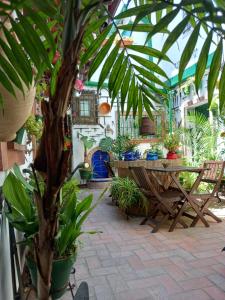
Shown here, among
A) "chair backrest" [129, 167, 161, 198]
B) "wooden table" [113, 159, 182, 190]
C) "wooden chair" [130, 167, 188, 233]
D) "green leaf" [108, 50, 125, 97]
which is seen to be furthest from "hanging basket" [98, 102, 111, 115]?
"green leaf" [108, 50, 125, 97]

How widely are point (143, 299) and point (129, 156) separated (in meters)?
3.09

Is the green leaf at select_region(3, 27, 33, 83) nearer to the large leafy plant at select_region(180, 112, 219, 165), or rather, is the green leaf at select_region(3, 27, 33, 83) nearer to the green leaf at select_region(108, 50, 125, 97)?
the green leaf at select_region(108, 50, 125, 97)

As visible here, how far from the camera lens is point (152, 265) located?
2375mm

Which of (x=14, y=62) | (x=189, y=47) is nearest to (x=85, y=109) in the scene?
(x=14, y=62)

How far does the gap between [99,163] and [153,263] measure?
579 cm

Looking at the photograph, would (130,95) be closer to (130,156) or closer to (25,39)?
(25,39)

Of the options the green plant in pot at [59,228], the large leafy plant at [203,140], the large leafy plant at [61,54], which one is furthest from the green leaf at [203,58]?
the large leafy plant at [203,140]

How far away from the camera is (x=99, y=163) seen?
8.12m

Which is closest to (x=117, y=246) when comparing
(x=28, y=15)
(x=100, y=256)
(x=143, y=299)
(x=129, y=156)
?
(x=100, y=256)

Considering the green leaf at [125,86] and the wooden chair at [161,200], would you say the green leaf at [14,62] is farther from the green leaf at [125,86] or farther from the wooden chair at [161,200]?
the wooden chair at [161,200]

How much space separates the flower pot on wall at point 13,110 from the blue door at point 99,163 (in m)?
7.23

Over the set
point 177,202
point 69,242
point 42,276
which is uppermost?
point 42,276

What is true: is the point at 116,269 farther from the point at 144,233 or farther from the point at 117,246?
the point at 144,233

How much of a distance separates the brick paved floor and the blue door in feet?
14.8
